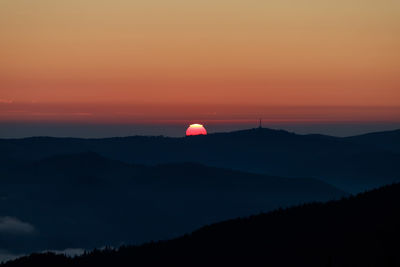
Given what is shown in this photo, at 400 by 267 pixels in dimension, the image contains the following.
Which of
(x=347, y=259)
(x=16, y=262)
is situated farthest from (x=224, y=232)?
(x=347, y=259)

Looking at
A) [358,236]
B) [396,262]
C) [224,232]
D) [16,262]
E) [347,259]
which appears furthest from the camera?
[224,232]

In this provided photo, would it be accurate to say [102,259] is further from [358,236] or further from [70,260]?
[358,236]

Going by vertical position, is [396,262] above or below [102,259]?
above

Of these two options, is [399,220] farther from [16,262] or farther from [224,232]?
[16,262]

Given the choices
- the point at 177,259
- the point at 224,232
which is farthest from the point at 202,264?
the point at 224,232

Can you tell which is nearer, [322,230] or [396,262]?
[396,262]

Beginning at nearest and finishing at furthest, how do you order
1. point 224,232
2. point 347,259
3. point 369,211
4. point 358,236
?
point 347,259 → point 358,236 → point 369,211 → point 224,232
